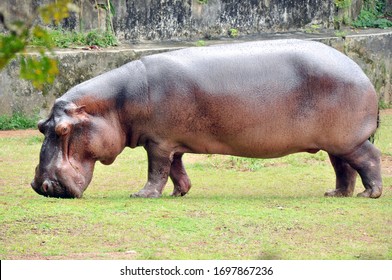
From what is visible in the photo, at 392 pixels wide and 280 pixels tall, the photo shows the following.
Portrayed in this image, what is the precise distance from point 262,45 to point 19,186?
3.32 metres

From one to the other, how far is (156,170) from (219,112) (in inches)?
33.9

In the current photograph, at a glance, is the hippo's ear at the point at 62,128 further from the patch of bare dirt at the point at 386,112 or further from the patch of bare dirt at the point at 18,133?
the patch of bare dirt at the point at 386,112

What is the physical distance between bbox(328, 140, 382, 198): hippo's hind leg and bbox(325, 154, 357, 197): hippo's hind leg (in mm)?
299

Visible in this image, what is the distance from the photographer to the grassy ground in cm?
748

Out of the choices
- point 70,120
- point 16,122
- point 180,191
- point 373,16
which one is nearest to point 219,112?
point 180,191

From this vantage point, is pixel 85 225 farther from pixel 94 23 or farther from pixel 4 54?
pixel 94 23

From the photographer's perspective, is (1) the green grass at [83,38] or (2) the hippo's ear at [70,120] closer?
(2) the hippo's ear at [70,120]

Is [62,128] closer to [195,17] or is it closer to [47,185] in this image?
[47,185]

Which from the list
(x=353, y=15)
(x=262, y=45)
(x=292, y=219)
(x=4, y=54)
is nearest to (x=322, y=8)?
(x=353, y=15)

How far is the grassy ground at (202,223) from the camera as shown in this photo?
295 inches

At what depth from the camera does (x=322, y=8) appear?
19156 mm

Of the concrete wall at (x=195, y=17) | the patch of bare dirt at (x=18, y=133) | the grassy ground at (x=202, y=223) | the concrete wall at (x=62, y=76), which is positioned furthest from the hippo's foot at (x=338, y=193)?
the concrete wall at (x=195, y=17)

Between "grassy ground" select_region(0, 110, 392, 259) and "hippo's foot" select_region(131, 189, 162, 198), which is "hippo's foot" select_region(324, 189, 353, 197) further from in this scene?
"hippo's foot" select_region(131, 189, 162, 198)

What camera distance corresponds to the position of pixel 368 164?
1003 cm
